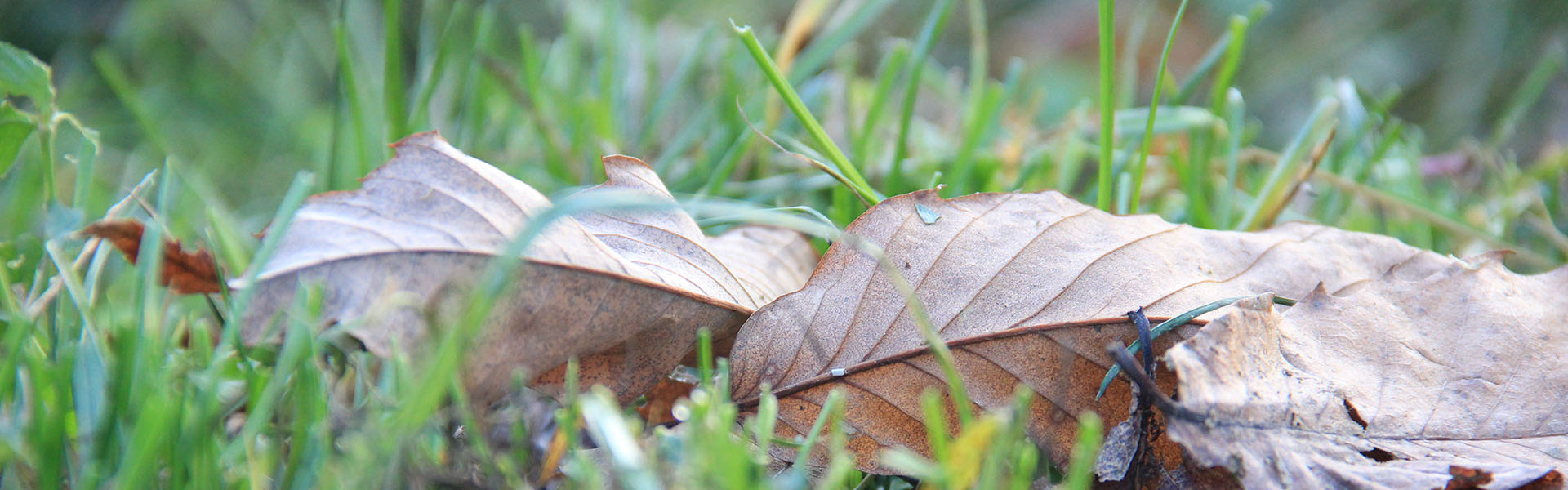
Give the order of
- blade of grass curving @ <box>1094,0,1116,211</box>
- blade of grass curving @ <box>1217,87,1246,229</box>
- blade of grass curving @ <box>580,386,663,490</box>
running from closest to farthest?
1. blade of grass curving @ <box>580,386,663,490</box>
2. blade of grass curving @ <box>1094,0,1116,211</box>
3. blade of grass curving @ <box>1217,87,1246,229</box>

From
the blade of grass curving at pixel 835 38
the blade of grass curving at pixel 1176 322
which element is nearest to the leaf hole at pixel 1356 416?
the blade of grass curving at pixel 1176 322

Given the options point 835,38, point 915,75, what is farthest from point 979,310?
point 835,38

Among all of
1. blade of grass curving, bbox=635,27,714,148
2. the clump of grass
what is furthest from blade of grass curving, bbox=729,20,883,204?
blade of grass curving, bbox=635,27,714,148

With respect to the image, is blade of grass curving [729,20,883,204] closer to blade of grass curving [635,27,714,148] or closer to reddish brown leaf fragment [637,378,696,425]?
reddish brown leaf fragment [637,378,696,425]

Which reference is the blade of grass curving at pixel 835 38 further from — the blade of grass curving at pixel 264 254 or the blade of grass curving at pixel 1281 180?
the blade of grass curving at pixel 264 254

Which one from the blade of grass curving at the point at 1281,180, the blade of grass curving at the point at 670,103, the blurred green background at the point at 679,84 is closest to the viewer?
the blade of grass curving at the point at 1281,180
